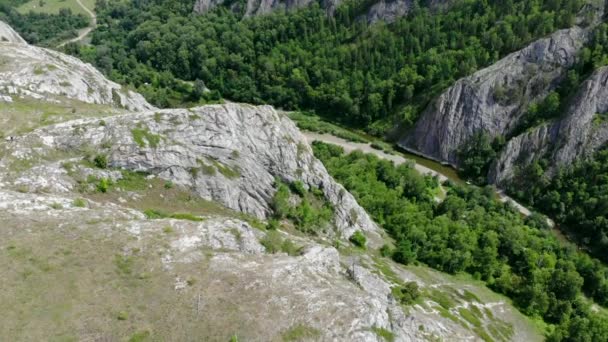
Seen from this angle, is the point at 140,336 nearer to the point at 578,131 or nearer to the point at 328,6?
the point at 578,131

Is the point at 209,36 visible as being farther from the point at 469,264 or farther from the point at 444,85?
the point at 469,264

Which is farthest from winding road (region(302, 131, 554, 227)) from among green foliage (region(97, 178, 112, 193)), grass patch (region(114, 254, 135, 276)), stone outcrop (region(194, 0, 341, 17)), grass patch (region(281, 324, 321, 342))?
grass patch (region(114, 254, 135, 276))

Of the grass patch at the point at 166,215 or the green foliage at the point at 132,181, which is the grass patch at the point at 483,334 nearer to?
the grass patch at the point at 166,215

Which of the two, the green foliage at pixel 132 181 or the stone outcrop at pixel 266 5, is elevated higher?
the stone outcrop at pixel 266 5

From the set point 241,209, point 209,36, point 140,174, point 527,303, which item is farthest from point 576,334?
point 209,36

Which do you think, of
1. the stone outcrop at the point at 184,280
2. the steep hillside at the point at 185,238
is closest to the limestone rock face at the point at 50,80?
the steep hillside at the point at 185,238
